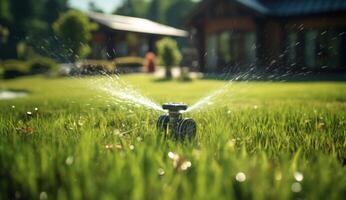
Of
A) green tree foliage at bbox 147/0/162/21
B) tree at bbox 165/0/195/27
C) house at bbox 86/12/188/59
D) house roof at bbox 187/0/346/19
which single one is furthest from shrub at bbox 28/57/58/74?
green tree foliage at bbox 147/0/162/21

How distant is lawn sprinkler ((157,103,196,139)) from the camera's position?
151 inches

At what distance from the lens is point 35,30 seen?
7200 centimetres

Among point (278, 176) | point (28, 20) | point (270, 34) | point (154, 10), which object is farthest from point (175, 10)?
point (278, 176)

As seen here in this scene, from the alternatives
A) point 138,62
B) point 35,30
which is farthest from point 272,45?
point 35,30

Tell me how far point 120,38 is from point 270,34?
69.9ft

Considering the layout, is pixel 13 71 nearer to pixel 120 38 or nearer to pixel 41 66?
pixel 41 66

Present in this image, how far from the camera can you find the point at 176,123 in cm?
396

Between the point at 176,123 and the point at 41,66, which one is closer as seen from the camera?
the point at 176,123

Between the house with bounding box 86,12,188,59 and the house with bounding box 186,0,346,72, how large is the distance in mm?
12174

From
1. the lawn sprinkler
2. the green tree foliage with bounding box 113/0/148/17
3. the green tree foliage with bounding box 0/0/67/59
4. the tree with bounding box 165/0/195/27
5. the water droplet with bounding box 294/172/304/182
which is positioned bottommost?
→ the water droplet with bounding box 294/172/304/182

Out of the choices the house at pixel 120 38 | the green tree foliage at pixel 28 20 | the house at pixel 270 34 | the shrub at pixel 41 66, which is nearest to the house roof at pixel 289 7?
the house at pixel 270 34

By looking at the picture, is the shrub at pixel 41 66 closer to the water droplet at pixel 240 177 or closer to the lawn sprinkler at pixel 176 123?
Answer: the lawn sprinkler at pixel 176 123

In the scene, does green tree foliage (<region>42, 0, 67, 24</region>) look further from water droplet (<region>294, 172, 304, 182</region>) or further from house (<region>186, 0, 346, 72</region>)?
water droplet (<region>294, 172, 304, 182</region>)

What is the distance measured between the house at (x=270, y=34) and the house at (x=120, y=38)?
1217cm
